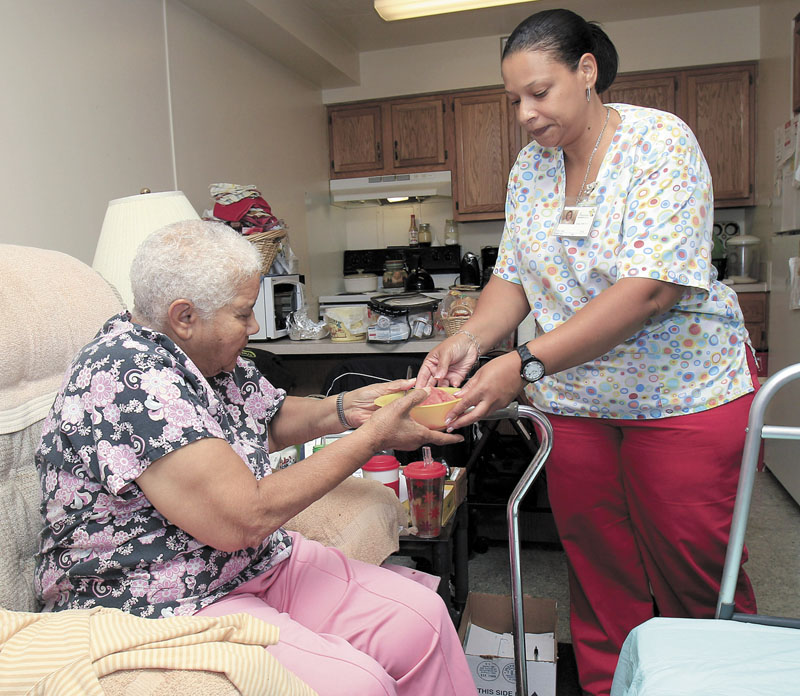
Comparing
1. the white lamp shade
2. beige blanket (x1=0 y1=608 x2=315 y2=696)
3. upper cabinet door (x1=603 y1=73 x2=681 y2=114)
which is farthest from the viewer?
upper cabinet door (x1=603 y1=73 x2=681 y2=114)

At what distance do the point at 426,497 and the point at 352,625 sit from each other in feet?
1.53

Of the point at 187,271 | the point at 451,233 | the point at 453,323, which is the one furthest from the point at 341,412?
the point at 451,233

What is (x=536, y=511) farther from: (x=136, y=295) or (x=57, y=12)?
(x=57, y=12)

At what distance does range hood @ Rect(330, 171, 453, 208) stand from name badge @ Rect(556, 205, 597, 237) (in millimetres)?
3782

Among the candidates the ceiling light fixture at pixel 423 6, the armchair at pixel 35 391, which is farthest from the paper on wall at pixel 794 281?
the armchair at pixel 35 391

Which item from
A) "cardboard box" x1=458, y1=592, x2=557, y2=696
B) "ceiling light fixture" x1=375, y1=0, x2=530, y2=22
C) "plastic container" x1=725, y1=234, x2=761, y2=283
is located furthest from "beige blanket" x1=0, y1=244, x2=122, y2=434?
"plastic container" x1=725, y1=234, x2=761, y2=283

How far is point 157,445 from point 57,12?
2255 millimetres

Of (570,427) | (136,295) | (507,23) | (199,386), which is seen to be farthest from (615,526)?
(507,23)

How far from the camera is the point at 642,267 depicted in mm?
1297

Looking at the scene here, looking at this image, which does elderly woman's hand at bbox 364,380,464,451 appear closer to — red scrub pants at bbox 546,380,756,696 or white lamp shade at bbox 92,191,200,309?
red scrub pants at bbox 546,380,756,696

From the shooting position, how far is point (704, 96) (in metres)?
4.74

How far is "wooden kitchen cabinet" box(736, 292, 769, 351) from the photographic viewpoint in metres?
4.24

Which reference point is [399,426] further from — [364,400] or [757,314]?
[757,314]

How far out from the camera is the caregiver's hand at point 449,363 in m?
1.47
